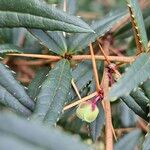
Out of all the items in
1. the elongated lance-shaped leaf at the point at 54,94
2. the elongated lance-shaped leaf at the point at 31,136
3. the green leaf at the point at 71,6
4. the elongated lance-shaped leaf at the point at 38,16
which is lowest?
the elongated lance-shaped leaf at the point at 31,136

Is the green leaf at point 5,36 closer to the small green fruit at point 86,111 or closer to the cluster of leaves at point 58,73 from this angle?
the cluster of leaves at point 58,73

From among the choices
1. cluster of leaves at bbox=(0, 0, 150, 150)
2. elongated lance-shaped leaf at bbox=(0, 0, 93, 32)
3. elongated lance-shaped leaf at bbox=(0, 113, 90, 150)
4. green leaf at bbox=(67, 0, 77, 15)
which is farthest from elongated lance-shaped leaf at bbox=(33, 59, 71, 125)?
elongated lance-shaped leaf at bbox=(0, 113, 90, 150)

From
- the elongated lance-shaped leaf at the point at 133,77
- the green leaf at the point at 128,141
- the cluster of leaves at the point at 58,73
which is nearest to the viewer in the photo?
the elongated lance-shaped leaf at the point at 133,77

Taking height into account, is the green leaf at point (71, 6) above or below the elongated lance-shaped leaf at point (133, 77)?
above

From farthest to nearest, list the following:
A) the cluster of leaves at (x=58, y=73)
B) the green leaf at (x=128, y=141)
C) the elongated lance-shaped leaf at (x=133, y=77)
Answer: the green leaf at (x=128, y=141) < the cluster of leaves at (x=58, y=73) < the elongated lance-shaped leaf at (x=133, y=77)

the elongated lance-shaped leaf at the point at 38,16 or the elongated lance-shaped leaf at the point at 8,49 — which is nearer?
the elongated lance-shaped leaf at the point at 38,16

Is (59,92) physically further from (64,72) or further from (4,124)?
(4,124)

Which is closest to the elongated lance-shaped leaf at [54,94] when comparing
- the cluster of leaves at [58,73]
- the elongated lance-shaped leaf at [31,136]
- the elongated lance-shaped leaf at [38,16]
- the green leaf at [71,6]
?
the cluster of leaves at [58,73]

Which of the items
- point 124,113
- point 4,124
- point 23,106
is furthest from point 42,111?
point 124,113
